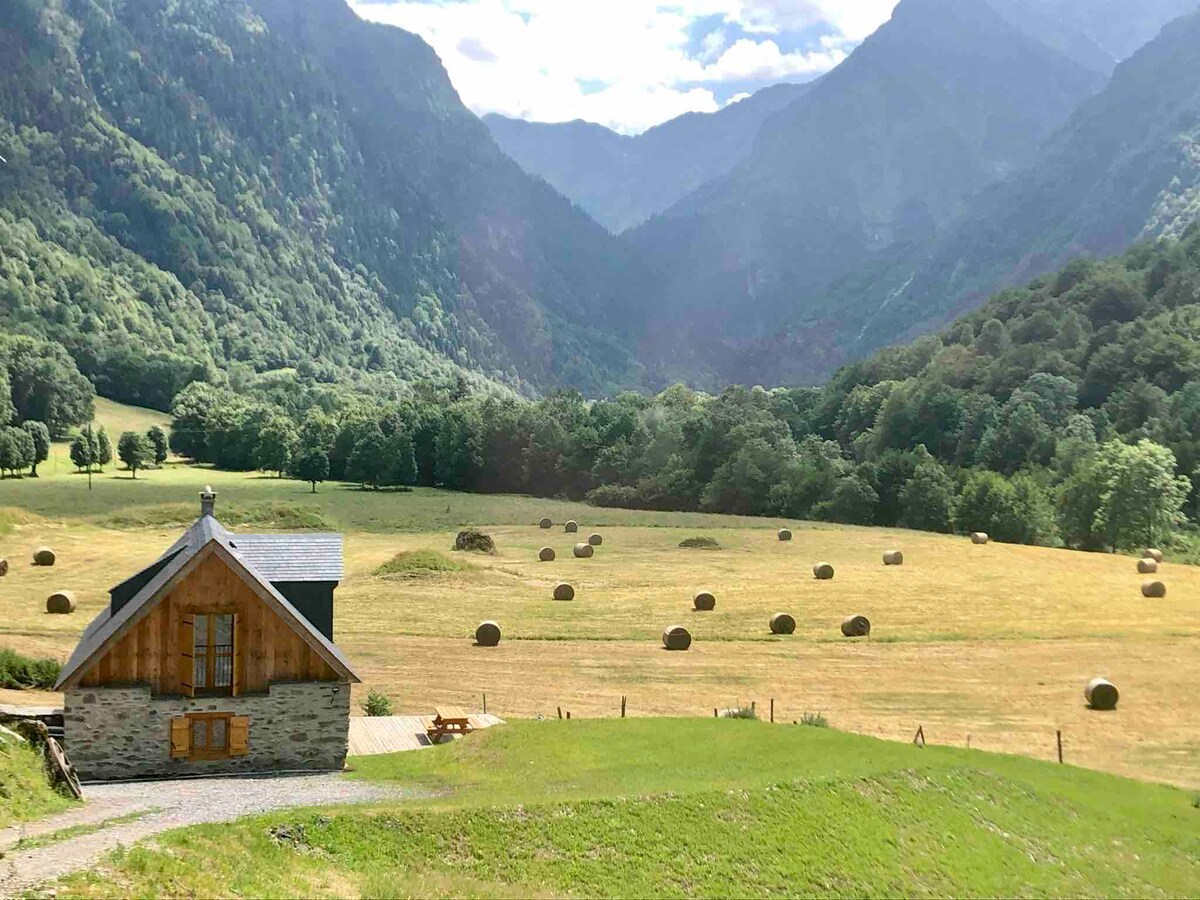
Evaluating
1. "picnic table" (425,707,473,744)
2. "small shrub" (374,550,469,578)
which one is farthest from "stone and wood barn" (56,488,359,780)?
"small shrub" (374,550,469,578)

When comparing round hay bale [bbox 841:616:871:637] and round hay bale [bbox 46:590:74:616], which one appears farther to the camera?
round hay bale [bbox 46:590:74:616]

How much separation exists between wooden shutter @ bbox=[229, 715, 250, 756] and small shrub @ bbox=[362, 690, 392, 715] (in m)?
8.21

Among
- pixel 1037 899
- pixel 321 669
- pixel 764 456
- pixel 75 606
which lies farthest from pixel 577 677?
pixel 764 456

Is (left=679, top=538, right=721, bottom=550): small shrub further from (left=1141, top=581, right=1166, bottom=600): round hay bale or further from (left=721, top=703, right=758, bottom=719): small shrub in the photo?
(left=721, top=703, right=758, bottom=719): small shrub

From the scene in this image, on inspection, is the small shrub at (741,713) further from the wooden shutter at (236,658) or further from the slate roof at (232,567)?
the wooden shutter at (236,658)

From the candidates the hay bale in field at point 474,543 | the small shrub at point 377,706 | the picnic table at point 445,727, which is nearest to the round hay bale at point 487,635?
the small shrub at point 377,706

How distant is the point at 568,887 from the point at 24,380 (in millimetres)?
160210

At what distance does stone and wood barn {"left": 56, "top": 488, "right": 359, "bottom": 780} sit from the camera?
23.4 m

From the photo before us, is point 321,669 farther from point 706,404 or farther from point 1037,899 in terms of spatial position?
point 706,404

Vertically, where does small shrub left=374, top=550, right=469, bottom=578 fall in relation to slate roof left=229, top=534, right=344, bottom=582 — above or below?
below

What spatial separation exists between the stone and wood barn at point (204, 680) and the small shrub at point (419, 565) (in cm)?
3582

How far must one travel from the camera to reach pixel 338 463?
454 ft

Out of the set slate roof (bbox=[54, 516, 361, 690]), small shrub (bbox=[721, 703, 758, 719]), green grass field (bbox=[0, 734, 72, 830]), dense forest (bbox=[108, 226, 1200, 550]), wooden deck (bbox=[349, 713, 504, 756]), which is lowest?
wooden deck (bbox=[349, 713, 504, 756])

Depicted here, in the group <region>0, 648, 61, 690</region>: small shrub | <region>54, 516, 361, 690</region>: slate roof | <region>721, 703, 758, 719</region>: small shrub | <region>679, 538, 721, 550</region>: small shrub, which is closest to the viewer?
<region>54, 516, 361, 690</region>: slate roof
